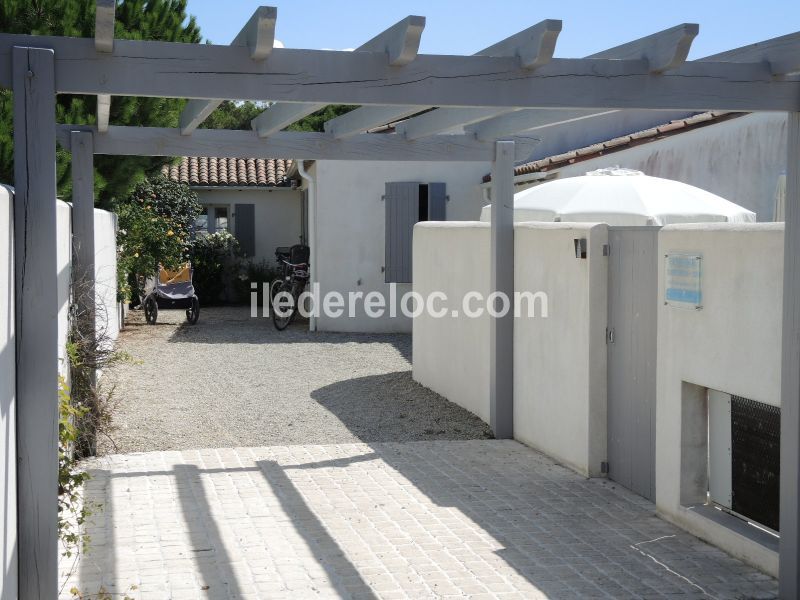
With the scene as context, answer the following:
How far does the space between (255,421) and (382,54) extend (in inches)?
214

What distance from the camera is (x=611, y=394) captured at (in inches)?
285

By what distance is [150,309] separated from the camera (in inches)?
694

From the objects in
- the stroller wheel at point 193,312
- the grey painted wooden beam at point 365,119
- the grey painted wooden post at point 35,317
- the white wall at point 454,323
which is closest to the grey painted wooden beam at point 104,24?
the grey painted wooden post at point 35,317

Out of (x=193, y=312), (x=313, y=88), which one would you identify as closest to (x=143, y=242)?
(x=193, y=312)

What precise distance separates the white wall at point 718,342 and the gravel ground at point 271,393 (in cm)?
295

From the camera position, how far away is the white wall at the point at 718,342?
17.0ft

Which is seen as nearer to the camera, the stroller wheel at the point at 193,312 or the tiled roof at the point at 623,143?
the tiled roof at the point at 623,143

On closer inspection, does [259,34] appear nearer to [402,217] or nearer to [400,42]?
[400,42]

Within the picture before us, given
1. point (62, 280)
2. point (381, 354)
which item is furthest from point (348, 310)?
point (62, 280)

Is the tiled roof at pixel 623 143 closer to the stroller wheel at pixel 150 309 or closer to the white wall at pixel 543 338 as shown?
the white wall at pixel 543 338

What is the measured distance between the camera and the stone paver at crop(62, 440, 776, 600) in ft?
17.0

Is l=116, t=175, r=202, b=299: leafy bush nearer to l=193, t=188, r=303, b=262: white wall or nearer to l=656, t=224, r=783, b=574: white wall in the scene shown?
l=193, t=188, r=303, b=262: white wall

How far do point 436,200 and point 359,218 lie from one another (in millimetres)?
1281

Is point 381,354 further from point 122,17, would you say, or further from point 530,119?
point 530,119
